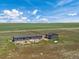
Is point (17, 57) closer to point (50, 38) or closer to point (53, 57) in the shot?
point (53, 57)

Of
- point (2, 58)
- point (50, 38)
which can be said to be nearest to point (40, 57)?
point (2, 58)

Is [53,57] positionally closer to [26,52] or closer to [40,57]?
[40,57]

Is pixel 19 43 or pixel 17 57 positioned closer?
pixel 17 57

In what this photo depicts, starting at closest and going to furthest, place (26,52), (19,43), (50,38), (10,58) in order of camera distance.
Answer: (10,58)
(26,52)
(19,43)
(50,38)

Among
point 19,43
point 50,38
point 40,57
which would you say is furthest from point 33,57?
point 50,38

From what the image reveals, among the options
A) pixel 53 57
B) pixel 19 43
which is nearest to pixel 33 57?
pixel 53 57

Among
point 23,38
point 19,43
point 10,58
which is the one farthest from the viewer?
point 23,38

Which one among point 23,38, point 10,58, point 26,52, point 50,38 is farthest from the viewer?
point 50,38

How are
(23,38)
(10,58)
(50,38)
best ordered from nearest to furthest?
(10,58) → (23,38) → (50,38)

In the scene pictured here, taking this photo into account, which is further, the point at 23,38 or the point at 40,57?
the point at 23,38
